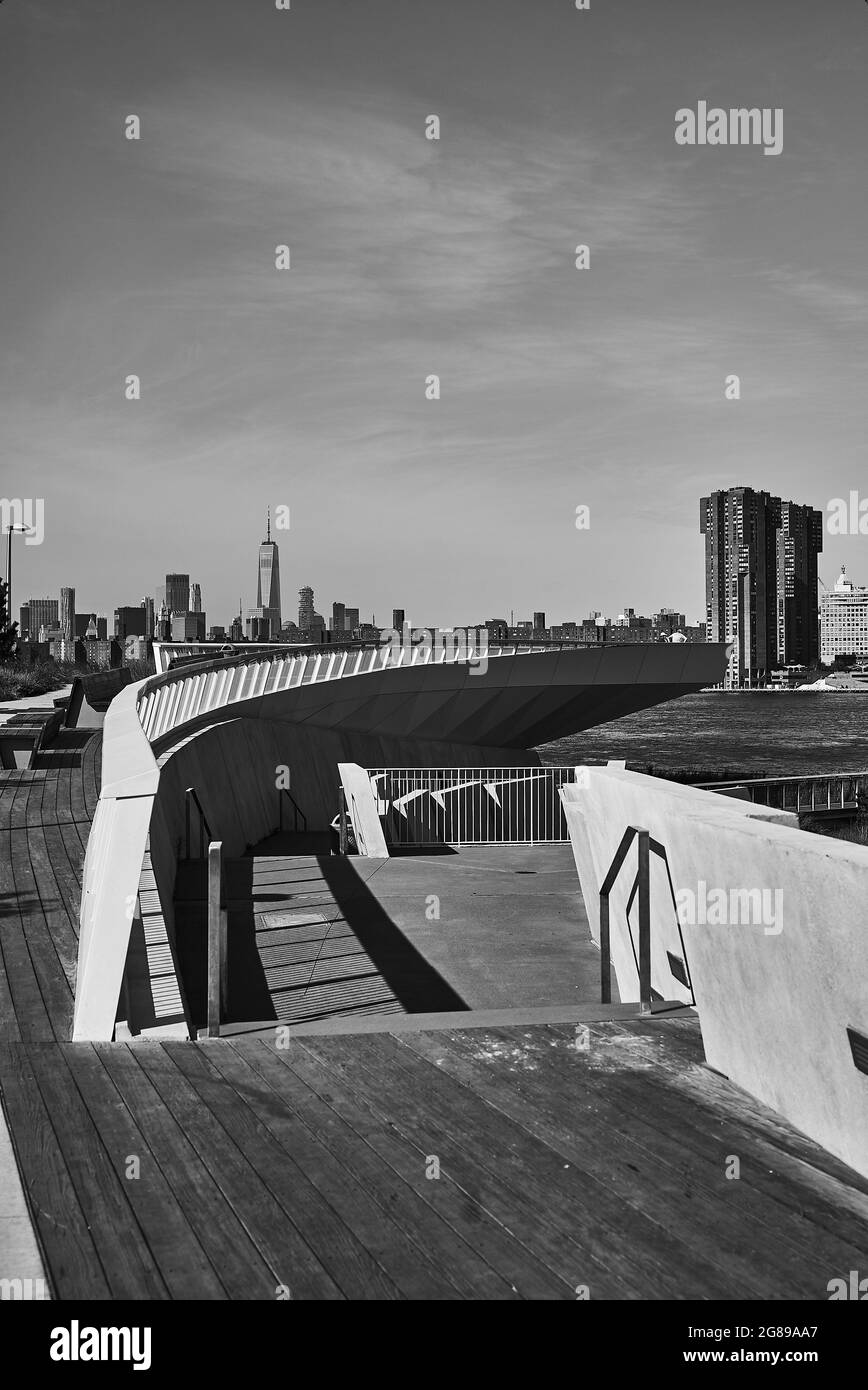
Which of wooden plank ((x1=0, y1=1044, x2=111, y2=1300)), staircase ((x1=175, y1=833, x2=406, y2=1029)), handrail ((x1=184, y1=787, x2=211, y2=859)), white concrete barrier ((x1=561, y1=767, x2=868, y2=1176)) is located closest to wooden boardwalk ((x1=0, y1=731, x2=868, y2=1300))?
wooden plank ((x1=0, y1=1044, x2=111, y2=1300))

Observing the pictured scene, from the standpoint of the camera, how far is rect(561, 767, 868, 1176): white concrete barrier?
3844 millimetres

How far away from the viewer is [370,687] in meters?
33.2

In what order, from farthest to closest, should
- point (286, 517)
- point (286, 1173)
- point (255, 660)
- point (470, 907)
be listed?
point (255, 660) → point (286, 517) → point (470, 907) → point (286, 1173)

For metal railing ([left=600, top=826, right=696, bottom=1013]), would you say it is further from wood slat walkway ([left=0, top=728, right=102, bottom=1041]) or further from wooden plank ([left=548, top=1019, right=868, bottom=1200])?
wood slat walkway ([left=0, top=728, right=102, bottom=1041])

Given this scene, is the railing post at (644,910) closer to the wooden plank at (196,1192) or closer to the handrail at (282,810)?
the wooden plank at (196,1192)

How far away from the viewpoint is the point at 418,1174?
3.88 metres

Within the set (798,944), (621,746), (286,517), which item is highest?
(286,517)

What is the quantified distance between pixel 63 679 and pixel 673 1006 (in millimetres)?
43855

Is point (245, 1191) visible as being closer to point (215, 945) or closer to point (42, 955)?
point (215, 945)

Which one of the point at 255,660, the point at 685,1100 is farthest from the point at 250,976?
the point at 255,660

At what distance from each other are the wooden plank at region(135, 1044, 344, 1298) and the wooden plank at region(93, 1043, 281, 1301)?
0.09 ft

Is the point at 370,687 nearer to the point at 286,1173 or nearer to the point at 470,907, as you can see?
the point at 470,907

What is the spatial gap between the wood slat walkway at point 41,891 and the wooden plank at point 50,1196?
1.00 meters

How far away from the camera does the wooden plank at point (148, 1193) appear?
325 cm
